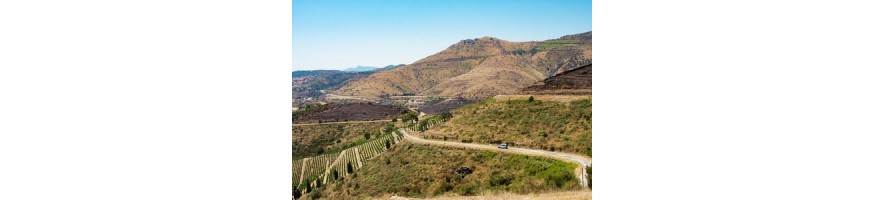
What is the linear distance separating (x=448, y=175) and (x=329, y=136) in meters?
6.70

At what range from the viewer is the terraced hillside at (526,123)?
938cm

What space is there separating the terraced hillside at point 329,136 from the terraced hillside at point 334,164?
0.83 ft

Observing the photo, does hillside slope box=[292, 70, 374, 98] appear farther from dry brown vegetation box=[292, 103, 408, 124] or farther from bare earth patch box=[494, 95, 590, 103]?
bare earth patch box=[494, 95, 590, 103]

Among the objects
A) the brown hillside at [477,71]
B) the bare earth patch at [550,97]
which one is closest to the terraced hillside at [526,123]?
the bare earth patch at [550,97]

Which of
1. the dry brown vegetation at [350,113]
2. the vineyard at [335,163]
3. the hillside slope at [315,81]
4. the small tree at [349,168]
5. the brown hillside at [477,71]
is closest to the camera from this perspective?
the vineyard at [335,163]

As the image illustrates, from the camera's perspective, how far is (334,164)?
506 inches

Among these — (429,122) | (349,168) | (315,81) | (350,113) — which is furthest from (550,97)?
(350,113)

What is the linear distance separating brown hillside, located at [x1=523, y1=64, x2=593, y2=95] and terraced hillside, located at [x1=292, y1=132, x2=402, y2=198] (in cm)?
417

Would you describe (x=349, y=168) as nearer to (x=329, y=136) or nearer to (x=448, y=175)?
(x=329, y=136)

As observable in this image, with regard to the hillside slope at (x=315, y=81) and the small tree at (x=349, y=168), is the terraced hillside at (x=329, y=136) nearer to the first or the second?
the hillside slope at (x=315, y=81)
